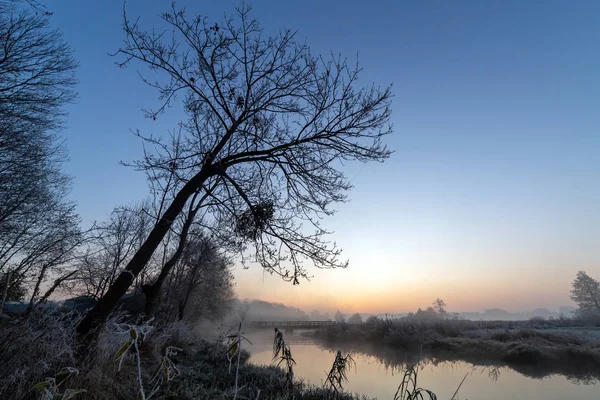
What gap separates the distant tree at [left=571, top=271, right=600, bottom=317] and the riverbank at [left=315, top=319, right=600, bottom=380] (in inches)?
1237

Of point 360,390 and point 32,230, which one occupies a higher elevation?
point 32,230

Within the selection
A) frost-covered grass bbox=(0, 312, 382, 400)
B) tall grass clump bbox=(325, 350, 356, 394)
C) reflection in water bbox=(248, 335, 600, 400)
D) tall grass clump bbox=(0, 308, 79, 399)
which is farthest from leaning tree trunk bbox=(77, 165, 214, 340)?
reflection in water bbox=(248, 335, 600, 400)

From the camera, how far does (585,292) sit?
44.3m

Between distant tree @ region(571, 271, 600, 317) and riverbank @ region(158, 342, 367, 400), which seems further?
distant tree @ region(571, 271, 600, 317)

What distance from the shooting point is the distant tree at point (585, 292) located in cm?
4275

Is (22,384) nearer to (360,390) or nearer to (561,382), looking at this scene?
(360,390)

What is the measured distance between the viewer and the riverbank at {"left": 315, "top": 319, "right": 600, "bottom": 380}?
1295cm

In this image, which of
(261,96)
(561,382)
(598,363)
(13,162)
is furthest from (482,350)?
(13,162)

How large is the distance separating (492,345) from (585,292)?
42475 millimetres

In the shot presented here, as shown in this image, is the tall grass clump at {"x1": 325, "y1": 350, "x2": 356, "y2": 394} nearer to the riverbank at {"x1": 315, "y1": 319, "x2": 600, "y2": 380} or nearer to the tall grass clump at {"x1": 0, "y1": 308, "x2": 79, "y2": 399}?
the tall grass clump at {"x1": 0, "y1": 308, "x2": 79, "y2": 399}

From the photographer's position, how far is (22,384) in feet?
9.75

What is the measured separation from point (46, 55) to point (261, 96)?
7.25 metres

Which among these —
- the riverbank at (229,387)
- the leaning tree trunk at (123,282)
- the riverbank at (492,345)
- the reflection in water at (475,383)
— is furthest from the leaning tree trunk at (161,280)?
the riverbank at (492,345)

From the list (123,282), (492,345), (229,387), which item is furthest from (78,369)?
(492,345)
